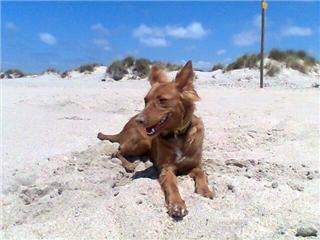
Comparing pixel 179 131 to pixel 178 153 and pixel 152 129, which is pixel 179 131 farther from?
pixel 152 129

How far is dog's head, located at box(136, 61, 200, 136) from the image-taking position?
5016 mm

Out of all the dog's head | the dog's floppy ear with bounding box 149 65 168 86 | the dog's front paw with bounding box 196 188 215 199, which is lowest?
the dog's front paw with bounding box 196 188 215 199

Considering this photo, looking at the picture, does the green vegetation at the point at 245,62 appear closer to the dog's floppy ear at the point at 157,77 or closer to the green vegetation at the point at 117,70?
the green vegetation at the point at 117,70

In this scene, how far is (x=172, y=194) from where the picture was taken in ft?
15.4

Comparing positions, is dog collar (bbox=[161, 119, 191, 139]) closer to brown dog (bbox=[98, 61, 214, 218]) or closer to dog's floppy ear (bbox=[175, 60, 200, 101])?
brown dog (bbox=[98, 61, 214, 218])

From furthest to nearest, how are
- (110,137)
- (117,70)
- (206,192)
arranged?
(117,70), (110,137), (206,192)

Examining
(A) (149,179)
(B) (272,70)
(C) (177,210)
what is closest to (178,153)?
(A) (149,179)

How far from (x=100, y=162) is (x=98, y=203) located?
1756 mm

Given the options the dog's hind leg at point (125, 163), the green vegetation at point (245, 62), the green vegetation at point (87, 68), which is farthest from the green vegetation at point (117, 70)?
the dog's hind leg at point (125, 163)

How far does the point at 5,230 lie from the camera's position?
4.69 meters

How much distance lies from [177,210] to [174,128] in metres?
1.12

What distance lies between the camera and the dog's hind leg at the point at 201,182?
4892 millimetres

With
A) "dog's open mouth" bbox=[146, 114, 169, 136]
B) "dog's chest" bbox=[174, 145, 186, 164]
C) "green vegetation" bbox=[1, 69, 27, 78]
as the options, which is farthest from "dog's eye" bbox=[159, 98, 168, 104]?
"green vegetation" bbox=[1, 69, 27, 78]

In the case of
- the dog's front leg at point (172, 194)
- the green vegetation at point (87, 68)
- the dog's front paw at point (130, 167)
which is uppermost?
the green vegetation at point (87, 68)
